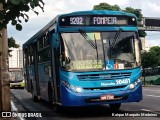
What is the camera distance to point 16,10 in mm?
7379

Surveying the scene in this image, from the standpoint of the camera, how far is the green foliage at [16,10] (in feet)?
23.3

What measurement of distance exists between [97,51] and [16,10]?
5865 millimetres

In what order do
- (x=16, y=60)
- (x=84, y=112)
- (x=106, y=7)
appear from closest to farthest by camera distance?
1. (x=84, y=112)
2. (x=106, y=7)
3. (x=16, y=60)

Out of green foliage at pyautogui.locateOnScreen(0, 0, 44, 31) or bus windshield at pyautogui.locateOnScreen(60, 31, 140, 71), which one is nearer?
green foliage at pyautogui.locateOnScreen(0, 0, 44, 31)

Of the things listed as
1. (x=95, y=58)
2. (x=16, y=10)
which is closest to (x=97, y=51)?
(x=95, y=58)

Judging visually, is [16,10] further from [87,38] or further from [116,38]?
[116,38]

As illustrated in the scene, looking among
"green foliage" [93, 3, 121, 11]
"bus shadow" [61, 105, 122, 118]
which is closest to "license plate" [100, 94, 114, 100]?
"bus shadow" [61, 105, 122, 118]

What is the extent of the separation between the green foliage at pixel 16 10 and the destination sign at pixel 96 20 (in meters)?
5.22

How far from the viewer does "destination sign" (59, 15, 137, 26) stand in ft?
43.1

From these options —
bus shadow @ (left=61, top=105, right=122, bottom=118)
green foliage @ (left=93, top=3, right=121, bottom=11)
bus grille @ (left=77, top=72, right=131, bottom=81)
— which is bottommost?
bus shadow @ (left=61, top=105, right=122, bottom=118)

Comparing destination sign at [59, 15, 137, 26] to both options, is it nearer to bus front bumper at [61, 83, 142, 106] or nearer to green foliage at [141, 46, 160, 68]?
bus front bumper at [61, 83, 142, 106]

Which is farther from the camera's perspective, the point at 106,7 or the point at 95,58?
the point at 106,7

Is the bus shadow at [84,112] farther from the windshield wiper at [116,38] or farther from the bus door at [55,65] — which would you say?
the windshield wiper at [116,38]

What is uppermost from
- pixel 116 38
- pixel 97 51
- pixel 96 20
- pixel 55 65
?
pixel 96 20
